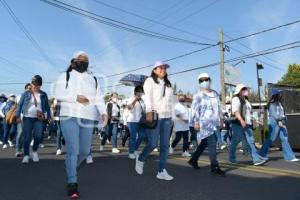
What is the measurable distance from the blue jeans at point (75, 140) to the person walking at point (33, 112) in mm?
3863

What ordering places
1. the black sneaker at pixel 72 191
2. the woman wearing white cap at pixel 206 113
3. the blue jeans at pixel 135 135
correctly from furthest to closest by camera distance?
the blue jeans at pixel 135 135 → the woman wearing white cap at pixel 206 113 → the black sneaker at pixel 72 191

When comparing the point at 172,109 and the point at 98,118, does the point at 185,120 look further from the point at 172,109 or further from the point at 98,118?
the point at 98,118

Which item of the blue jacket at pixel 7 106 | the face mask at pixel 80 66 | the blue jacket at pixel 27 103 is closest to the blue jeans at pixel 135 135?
the blue jacket at pixel 27 103

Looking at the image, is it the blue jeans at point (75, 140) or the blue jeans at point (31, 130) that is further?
the blue jeans at point (31, 130)

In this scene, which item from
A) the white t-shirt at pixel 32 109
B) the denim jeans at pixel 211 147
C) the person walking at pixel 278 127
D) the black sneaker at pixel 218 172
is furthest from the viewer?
the person walking at pixel 278 127

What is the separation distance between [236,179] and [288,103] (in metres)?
8.79

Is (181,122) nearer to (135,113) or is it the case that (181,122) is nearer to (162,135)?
(135,113)

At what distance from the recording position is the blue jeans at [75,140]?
18.1 ft

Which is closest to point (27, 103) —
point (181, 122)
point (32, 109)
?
point (32, 109)

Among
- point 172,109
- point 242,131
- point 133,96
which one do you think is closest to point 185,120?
point 133,96

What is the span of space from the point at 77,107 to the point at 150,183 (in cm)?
172

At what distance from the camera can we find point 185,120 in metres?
11.8

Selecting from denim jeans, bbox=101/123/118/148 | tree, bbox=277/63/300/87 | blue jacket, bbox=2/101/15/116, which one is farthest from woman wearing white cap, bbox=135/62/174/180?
tree, bbox=277/63/300/87

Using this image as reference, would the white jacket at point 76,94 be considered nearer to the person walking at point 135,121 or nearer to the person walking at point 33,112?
the person walking at point 33,112
